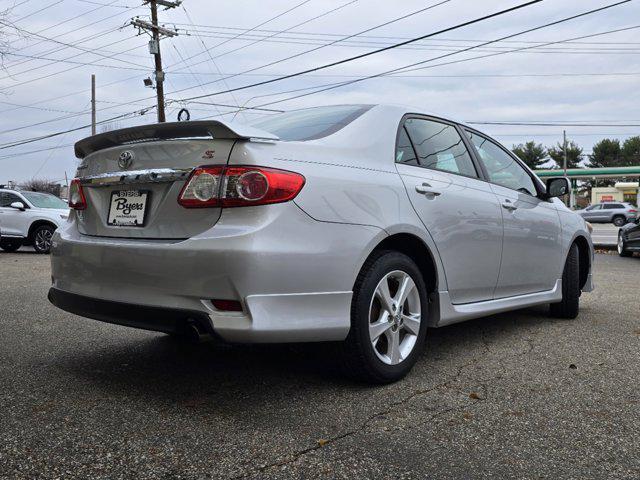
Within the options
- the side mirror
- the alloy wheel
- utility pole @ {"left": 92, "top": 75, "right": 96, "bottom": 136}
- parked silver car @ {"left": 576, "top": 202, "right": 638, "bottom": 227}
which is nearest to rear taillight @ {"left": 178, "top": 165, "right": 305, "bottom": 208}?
the alloy wheel

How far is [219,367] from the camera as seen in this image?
11.8 ft

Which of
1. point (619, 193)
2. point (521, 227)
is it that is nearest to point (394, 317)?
point (521, 227)

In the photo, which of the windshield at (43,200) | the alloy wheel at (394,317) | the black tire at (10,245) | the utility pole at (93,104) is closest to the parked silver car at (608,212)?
the utility pole at (93,104)

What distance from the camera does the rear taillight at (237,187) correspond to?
270 centimetres

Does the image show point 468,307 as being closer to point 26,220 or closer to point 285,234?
point 285,234

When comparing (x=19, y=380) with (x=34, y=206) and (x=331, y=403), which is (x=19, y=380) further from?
(x=34, y=206)

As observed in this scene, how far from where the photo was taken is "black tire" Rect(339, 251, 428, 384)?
118 inches

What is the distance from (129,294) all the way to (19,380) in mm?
960

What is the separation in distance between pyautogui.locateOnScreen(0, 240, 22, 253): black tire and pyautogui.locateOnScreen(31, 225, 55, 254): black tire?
1.92 ft

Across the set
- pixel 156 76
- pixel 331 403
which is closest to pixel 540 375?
pixel 331 403

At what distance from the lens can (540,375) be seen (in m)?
3.51

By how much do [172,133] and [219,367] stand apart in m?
1.43

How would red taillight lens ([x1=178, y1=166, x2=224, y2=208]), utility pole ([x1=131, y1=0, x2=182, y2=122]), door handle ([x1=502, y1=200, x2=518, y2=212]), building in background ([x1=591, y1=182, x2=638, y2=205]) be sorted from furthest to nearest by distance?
building in background ([x1=591, y1=182, x2=638, y2=205]) < utility pole ([x1=131, y1=0, x2=182, y2=122]) < door handle ([x1=502, y1=200, x2=518, y2=212]) < red taillight lens ([x1=178, y1=166, x2=224, y2=208])

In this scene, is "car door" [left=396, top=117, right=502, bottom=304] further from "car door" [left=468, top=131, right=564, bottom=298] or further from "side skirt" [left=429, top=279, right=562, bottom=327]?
"car door" [left=468, top=131, right=564, bottom=298]
